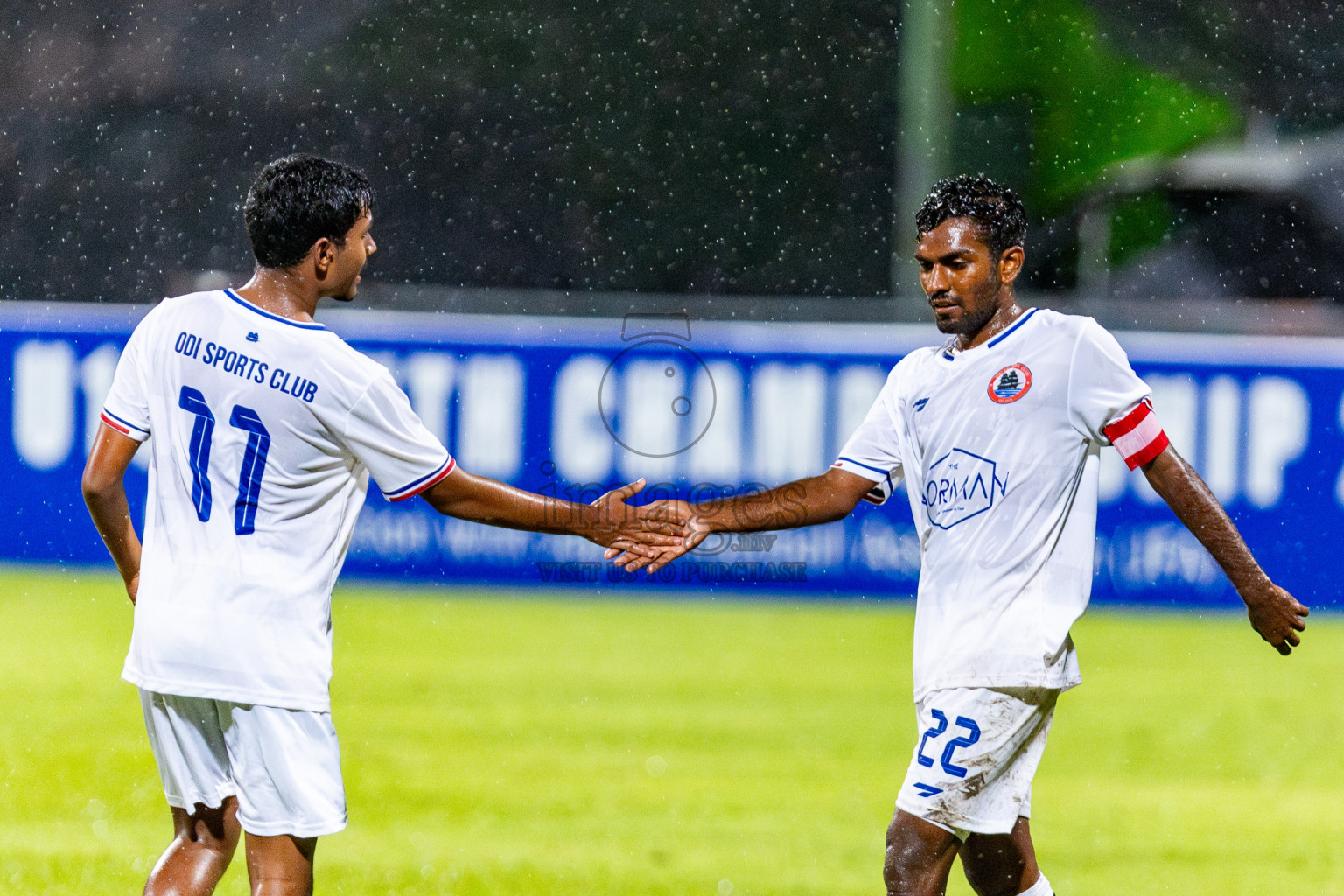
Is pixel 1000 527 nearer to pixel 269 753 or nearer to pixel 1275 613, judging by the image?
pixel 1275 613

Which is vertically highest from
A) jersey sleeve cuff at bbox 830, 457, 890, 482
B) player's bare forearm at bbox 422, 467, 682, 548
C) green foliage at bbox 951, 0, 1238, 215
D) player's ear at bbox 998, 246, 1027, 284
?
green foliage at bbox 951, 0, 1238, 215

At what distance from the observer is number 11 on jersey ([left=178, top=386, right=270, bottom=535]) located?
7.75 ft

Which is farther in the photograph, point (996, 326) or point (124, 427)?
point (996, 326)

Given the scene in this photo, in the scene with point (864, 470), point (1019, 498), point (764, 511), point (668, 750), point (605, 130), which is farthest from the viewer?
point (605, 130)

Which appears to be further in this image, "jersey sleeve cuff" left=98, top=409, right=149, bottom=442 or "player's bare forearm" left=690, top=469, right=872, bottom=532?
"player's bare forearm" left=690, top=469, right=872, bottom=532

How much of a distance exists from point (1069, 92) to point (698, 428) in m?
3.39

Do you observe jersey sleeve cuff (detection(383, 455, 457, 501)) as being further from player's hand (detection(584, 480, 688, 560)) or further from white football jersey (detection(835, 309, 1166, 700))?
white football jersey (detection(835, 309, 1166, 700))

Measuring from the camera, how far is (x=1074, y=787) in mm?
4594

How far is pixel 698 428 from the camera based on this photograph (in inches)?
269

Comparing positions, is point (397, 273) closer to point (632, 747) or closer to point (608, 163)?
point (608, 163)

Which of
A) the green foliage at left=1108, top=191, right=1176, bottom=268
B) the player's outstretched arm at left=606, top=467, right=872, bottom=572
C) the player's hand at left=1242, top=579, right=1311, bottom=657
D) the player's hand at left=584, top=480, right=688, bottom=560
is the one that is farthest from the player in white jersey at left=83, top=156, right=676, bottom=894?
the green foliage at left=1108, top=191, right=1176, bottom=268

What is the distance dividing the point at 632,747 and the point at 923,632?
102 inches

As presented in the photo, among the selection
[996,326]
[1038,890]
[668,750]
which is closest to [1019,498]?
[996,326]

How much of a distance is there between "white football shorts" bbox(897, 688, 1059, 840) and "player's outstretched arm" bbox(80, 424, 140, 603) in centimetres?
142
